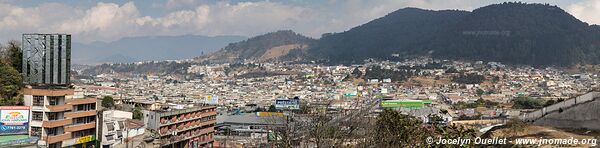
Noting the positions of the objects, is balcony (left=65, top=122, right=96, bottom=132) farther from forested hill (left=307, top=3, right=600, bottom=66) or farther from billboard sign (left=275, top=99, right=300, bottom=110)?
forested hill (left=307, top=3, right=600, bottom=66)

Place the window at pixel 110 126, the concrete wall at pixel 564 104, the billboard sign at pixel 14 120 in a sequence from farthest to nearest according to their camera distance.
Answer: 1. the window at pixel 110 126
2. the billboard sign at pixel 14 120
3. the concrete wall at pixel 564 104

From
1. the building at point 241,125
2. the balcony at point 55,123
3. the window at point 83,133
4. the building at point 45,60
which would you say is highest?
the building at point 45,60

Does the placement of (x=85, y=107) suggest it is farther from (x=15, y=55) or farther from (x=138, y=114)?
(x=138, y=114)

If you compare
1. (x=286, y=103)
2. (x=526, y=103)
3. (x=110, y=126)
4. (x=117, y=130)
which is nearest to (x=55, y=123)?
(x=110, y=126)

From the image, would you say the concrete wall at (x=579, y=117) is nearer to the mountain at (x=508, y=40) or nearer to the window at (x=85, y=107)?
the window at (x=85, y=107)

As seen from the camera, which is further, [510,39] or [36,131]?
[510,39]

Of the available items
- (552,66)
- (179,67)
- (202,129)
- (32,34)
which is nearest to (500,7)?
(552,66)

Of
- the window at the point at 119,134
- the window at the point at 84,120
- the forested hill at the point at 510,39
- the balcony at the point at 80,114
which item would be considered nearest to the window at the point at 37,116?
the balcony at the point at 80,114

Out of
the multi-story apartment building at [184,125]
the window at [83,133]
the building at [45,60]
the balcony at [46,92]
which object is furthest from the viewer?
the multi-story apartment building at [184,125]

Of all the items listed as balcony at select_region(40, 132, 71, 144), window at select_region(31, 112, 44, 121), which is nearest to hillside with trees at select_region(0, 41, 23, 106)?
window at select_region(31, 112, 44, 121)
